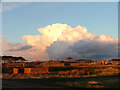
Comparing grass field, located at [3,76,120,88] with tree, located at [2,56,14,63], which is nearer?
grass field, located at [3,76,120,88]

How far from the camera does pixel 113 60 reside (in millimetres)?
126375

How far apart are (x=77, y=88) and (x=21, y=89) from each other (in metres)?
6.43

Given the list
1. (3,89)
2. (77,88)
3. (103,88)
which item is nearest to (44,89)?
(77,88)

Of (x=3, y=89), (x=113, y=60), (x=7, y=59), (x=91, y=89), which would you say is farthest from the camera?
(x=7, y=59)

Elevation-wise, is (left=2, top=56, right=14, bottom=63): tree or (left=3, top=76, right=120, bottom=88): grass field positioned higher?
(left=3, top=76, right=120, bottom=88): grass field

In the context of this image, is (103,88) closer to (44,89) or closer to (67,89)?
(67,89)

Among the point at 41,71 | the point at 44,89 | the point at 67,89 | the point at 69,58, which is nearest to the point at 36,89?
the point at 44,89

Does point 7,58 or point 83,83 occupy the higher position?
point 83,83

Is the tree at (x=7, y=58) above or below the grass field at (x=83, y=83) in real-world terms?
below

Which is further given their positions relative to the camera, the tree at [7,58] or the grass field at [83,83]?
the tree at [7,58]

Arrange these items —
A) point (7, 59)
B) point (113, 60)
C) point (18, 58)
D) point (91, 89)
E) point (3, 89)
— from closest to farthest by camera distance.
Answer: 1. point (91, 89)
2. point (3, 89)
3. point (113, 60)
4. point (7, 59)
5. point (18, 58)

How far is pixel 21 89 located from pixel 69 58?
112949 mm

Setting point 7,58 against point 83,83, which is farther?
point 7,58

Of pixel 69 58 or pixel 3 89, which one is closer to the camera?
pixel 3 89
